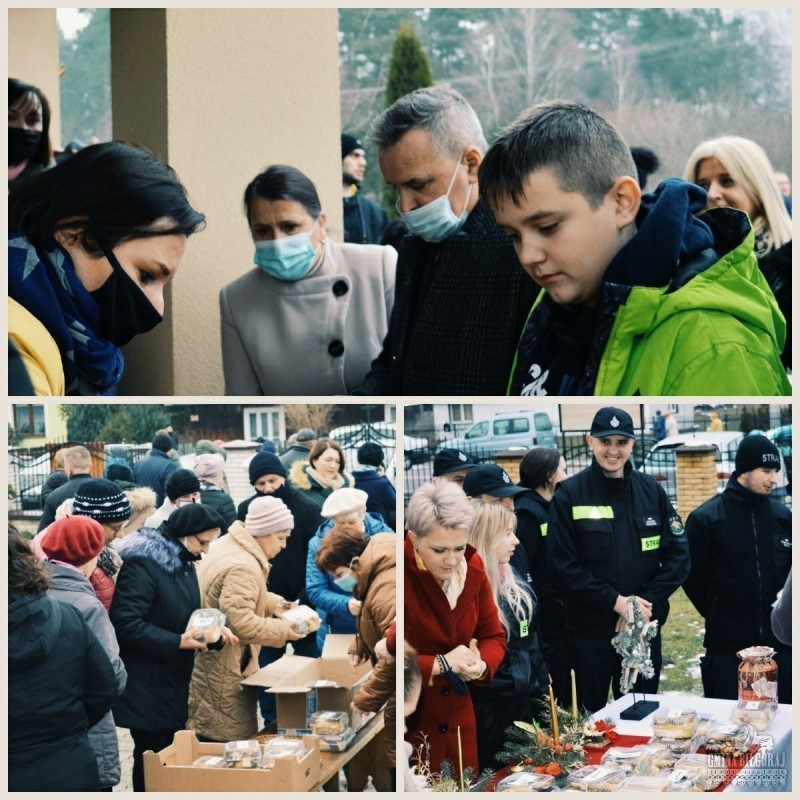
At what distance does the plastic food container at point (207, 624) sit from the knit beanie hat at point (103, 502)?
283 millimetres

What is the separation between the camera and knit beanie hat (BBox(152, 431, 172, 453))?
102 inches

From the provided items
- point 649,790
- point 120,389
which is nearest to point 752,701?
point 649,790

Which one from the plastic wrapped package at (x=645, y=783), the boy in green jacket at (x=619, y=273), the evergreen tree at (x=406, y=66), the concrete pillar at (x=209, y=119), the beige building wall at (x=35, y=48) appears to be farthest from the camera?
the evergreen tree at (x=406, y=66)

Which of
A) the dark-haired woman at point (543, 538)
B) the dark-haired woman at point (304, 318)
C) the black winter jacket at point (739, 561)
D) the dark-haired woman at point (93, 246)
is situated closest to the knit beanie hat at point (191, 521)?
the dark-haired woman at point (93, 246)

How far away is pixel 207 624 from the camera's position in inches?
103

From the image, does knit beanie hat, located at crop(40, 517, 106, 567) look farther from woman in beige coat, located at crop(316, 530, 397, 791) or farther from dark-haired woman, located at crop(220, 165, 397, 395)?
dark-haired woman, located at crop(220, 165, 397, 395)

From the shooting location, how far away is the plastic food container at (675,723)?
2.59 m

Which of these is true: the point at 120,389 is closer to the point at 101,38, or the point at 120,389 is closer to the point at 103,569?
the point at 103,569

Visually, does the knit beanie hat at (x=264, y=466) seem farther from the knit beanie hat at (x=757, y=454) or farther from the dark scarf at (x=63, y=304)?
the knit beanie hat at (x=757, y=454)

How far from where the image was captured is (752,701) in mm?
2584

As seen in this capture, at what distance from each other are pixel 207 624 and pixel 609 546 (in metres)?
0.93

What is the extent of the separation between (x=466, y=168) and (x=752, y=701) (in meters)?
1.78

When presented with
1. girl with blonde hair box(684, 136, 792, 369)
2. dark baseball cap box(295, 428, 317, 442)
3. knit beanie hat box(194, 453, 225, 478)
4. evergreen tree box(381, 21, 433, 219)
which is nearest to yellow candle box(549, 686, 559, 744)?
dark baseball cap box(295, 428, 317, 442)

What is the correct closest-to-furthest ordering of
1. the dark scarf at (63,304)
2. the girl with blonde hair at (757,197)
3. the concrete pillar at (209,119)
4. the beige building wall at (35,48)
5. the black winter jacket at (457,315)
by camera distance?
1. the dark scarf at (63,304)
2. the black winter jacket at (457,315)
3. the girl with blonde hair at (757,197)
4. the concrete pillar at (209,119)
5. the beige building wall at (35,48)
